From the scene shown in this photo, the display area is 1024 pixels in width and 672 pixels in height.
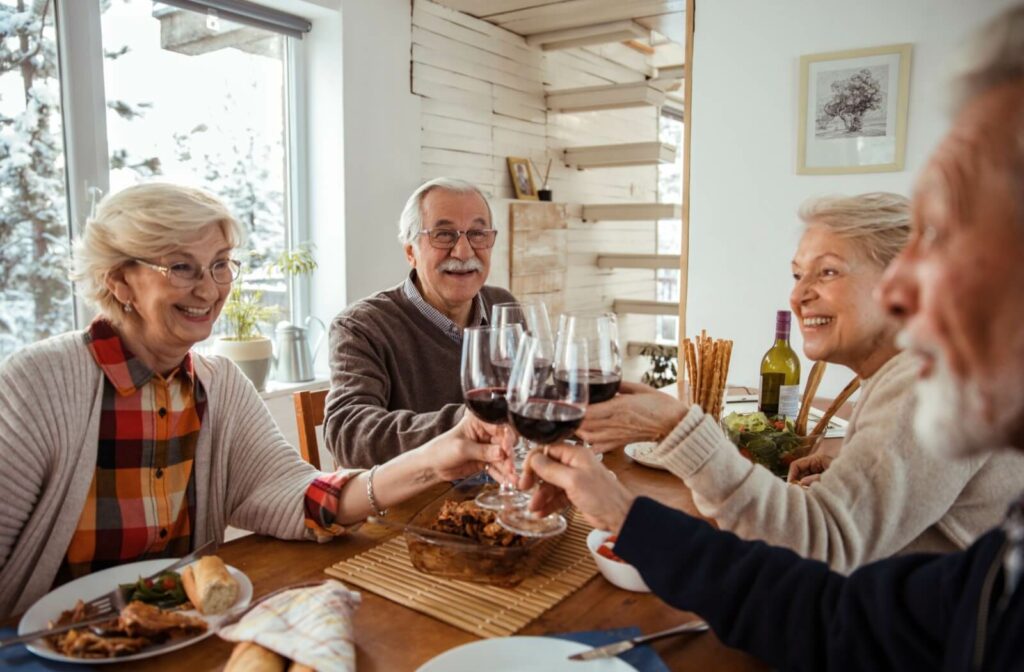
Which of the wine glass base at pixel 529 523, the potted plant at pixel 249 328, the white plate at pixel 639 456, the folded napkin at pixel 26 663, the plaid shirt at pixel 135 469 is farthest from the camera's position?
the potted plant at pixel 249 328

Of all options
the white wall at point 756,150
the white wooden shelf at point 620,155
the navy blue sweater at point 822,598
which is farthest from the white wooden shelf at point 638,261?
the navy blue sweater at point 822,598

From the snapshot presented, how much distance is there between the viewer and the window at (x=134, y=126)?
267 centimetres

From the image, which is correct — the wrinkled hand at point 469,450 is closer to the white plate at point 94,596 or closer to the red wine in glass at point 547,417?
the red wine in glass at point 547,417

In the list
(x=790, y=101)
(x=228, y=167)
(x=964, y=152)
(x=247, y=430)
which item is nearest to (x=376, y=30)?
(x=228, y=167)

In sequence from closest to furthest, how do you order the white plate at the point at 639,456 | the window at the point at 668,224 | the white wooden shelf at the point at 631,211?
the white plate at the point at 639,456 → the white wooden shelf at the point at 631,211 → the window at the point at 668,224

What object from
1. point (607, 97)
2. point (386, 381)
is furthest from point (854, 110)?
point (386, 381)

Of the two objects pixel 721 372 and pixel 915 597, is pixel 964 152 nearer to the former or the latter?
pixel 915 597

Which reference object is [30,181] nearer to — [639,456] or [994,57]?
[639,456]

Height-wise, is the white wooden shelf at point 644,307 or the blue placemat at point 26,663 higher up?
the white wooden shelf at point 644,307

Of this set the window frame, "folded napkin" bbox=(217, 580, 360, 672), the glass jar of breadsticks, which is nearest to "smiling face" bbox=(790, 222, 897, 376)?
the glass jar of breadsticks

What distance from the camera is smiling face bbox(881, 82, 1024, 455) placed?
0.57 metres

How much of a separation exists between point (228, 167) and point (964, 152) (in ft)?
10.7

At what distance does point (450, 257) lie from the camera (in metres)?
2.24

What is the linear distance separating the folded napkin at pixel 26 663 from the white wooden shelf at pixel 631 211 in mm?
4123
